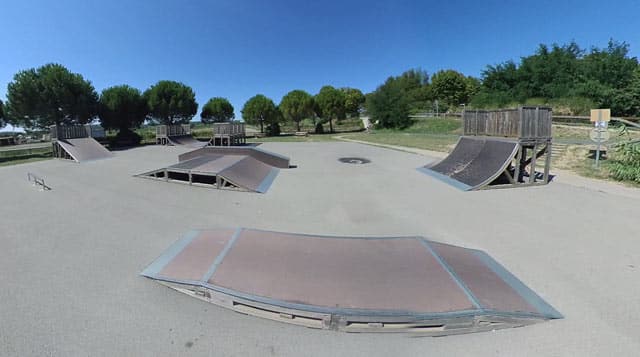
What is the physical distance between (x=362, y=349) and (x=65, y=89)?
30.0 metres

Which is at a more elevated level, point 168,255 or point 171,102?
point 171,102

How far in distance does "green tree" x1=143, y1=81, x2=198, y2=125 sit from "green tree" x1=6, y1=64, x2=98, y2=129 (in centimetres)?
683

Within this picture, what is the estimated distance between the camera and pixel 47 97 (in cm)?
2166

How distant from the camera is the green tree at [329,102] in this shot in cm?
3997

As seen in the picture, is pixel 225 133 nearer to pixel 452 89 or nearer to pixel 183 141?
pixel 183 141

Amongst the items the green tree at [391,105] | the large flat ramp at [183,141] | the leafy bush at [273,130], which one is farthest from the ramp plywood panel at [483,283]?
the leafy bush at [273,130]

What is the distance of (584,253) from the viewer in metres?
4.25

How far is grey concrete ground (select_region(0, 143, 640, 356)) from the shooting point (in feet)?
8.34

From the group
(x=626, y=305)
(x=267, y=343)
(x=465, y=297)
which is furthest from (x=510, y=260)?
(x=267, y=343)

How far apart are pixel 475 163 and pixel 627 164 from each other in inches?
192

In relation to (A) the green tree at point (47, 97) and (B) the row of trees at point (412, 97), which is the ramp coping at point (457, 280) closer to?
(A) the green tree at point (47, 97)

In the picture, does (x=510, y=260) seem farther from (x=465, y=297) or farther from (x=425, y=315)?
(x=425, y=315)

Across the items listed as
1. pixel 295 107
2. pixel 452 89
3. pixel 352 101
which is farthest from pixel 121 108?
pixel 452 89

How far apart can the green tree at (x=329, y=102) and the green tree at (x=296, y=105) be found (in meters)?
1.61
